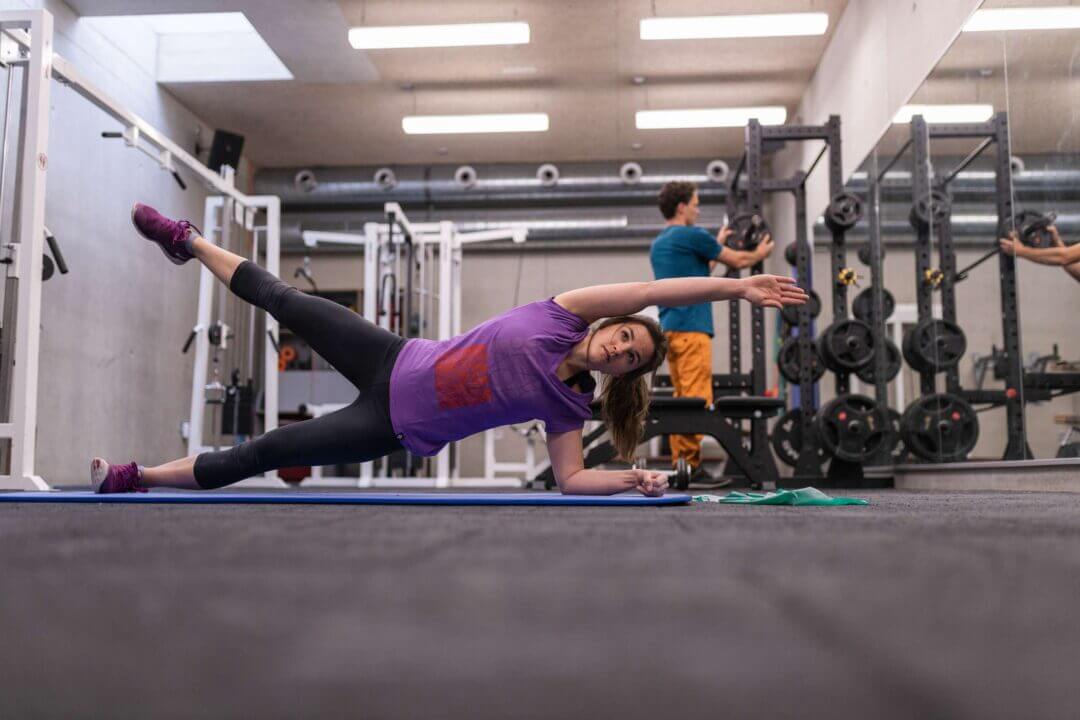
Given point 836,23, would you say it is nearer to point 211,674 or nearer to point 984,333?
point 984,333

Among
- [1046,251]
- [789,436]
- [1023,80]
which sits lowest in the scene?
[789,436]

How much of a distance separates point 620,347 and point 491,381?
0.37m

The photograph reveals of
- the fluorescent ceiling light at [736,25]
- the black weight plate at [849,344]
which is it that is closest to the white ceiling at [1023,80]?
the black weight plate at [849,344]

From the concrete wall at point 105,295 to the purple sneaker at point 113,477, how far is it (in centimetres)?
421

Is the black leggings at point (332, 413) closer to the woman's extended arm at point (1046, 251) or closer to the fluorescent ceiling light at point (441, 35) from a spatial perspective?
the woman's extended arm at point (1046, 251)

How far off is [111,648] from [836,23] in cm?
820

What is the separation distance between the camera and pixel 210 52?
8500 mm

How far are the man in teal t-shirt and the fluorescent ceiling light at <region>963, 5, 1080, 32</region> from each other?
1.59m

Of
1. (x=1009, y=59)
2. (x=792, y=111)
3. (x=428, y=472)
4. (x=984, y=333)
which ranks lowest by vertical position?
(x=428, y=472)

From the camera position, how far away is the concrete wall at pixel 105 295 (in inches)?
264

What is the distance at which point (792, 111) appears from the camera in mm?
9633

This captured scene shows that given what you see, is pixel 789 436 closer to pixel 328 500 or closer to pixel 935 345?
pixel 935 345

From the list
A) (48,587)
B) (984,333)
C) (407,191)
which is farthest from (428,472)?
(48,587)

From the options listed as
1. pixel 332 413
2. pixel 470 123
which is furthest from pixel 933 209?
pixel 332 413
